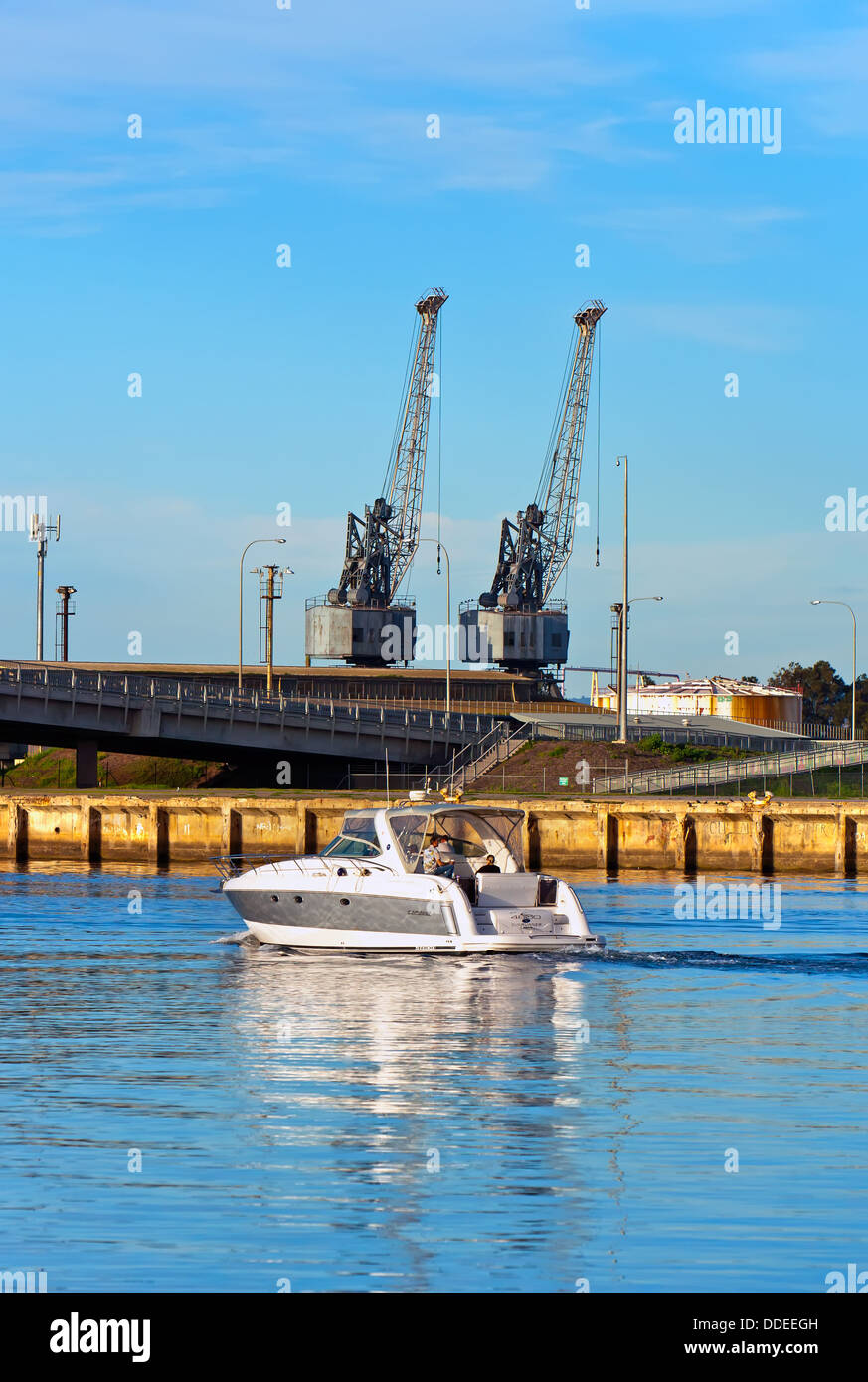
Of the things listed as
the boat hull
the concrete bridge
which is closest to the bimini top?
the boat hull

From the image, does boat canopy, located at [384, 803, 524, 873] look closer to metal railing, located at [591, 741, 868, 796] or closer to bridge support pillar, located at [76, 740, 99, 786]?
metal railing, located at [591, 741, 868, 796]

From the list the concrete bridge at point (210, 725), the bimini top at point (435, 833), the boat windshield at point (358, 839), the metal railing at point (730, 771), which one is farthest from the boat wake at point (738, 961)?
the concrete bridge at point (210, 725)

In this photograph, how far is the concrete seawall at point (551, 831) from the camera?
222 feet

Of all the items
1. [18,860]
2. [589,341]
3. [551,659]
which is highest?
[589,341]

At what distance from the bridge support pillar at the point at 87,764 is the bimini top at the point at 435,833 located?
65.4 metres

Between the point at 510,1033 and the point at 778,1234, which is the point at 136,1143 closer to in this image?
the point at 778,1234

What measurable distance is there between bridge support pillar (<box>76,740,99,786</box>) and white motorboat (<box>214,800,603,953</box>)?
63896mm

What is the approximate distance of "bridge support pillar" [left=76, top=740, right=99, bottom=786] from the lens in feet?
337

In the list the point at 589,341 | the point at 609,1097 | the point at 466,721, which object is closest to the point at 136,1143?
the point at 609,1097
